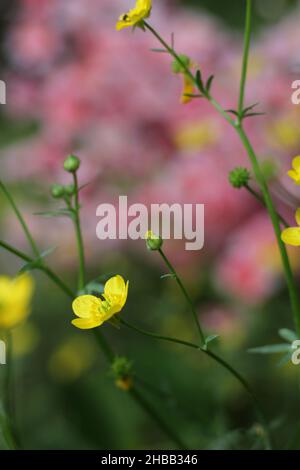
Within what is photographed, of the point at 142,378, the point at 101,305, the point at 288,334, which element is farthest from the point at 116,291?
the point at 142,378

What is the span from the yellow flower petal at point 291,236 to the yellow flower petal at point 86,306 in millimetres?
112

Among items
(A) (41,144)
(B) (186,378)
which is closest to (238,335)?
(B) (186,378)

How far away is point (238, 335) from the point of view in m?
1.03

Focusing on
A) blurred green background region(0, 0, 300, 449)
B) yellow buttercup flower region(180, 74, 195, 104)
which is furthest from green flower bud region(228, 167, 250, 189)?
blurred green background region(0, 0, 300, 449)

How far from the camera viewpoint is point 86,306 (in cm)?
42

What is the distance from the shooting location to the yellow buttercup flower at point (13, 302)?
0.52m

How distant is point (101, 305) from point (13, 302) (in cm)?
13

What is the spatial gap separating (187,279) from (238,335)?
0.38 metres

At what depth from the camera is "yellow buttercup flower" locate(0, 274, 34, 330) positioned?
1.69 feet

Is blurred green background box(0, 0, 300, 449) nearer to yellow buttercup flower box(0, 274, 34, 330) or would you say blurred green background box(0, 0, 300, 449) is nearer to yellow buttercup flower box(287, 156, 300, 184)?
yellow buttercup flower box(0, 274, 34, 330)

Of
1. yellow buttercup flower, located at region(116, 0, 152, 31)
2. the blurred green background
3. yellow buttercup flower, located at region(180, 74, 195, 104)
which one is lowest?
the blurred green background

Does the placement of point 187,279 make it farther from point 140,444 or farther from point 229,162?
point 140,444

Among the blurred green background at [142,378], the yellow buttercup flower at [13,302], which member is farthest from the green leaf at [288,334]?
the blurred green background at [142,378]

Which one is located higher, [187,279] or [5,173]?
[5,173]
